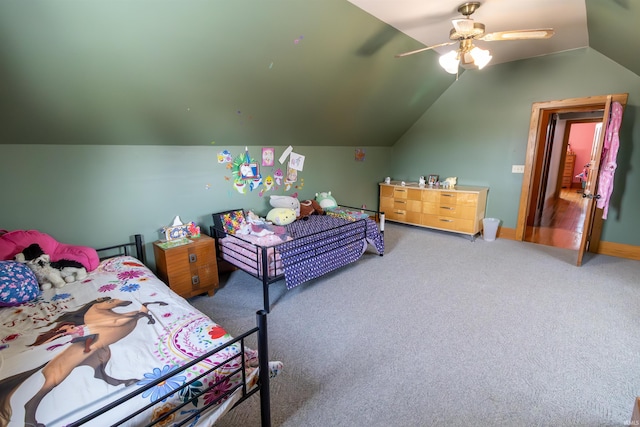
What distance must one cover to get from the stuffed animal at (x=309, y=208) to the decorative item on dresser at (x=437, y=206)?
1.75 metres

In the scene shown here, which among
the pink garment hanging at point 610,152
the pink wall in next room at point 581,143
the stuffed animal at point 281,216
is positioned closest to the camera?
the pink garment hanging at point 610,152

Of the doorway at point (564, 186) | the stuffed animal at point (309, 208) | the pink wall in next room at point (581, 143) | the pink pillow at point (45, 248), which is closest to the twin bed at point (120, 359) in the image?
the pink pillow at point (45, 248)

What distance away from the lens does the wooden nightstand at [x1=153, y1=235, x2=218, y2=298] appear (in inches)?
107

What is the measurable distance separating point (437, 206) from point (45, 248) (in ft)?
15.5

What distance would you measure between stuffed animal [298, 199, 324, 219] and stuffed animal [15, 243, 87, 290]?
234 centimetres

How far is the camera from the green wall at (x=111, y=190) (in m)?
2.36

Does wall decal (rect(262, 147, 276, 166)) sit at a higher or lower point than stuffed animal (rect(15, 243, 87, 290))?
higher

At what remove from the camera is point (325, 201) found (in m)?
4.42

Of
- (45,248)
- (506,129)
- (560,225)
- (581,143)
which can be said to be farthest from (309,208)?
(581,143)

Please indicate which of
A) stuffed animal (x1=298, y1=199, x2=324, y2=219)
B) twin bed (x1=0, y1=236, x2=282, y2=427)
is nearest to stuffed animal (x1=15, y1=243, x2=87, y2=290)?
twin bed (x1=0, y1=236, x2=282, y2=427)

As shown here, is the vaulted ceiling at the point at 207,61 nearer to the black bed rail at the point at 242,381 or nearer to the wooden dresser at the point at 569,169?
the black bed rail at the point at 242,381

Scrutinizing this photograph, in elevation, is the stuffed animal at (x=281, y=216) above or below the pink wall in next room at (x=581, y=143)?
below

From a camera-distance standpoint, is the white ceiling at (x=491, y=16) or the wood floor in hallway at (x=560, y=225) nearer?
the white ceiling at (x=491, y=16)

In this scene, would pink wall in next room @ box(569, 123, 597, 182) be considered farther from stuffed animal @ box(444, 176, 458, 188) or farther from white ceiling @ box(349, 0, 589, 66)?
white ceiling @ box(349, 0, 589, 66)
